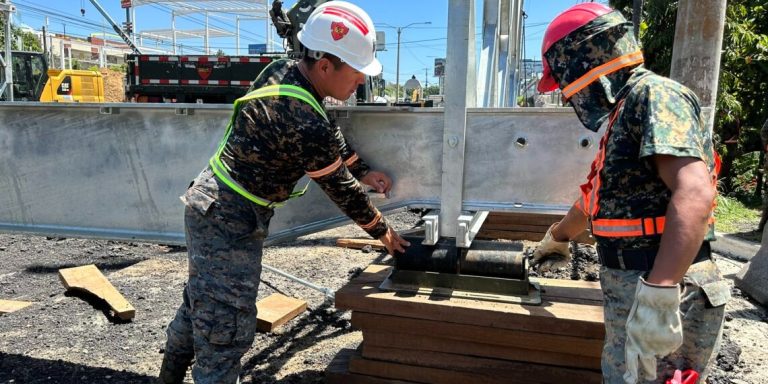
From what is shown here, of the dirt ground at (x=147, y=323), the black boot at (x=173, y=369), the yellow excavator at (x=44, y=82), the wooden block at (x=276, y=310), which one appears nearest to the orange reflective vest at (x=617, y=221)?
the dirt ground at (x=147, y=323)

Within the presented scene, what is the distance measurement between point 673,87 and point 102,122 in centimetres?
305

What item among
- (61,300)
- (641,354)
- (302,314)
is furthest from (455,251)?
(61,300)

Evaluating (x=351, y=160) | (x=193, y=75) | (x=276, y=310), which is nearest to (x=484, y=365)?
(x=351, y=160)

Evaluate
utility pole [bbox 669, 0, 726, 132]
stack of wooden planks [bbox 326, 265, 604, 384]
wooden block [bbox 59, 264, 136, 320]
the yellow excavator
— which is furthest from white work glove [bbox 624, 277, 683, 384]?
the yellow excavator

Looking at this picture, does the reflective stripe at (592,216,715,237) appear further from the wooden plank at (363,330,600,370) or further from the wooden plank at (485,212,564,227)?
the wooden plank at (485,212,564,227)

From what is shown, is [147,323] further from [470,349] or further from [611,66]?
[611,66]

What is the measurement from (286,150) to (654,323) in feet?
5.16

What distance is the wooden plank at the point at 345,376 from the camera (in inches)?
114

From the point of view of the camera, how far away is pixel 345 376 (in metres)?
2.96

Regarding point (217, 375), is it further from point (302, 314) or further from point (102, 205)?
point (302, 314)

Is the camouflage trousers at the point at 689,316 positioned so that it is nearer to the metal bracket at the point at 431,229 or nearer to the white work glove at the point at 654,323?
the white work glove at the point at 654,323

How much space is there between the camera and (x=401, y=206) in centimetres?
296

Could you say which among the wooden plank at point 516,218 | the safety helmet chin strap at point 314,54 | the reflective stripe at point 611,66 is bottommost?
the wooden plank at point 516,218

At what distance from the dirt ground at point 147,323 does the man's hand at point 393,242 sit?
109 cm
